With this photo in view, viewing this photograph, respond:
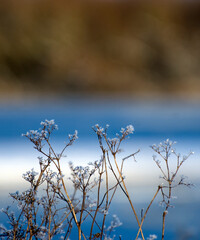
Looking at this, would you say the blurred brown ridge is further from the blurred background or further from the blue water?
the blue water

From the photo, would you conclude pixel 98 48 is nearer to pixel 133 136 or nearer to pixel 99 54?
pixel 99 54

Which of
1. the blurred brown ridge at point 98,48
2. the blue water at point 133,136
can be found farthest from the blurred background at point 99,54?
the blue water at point 133,136

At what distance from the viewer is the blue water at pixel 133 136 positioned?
2.40 metres

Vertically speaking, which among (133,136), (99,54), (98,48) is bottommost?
(133,136)

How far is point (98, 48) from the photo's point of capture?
14.5m

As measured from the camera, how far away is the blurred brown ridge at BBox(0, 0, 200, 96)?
1382cm

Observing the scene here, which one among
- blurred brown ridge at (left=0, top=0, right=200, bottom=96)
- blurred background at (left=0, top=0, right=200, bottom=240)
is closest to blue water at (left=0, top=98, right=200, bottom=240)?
blurred background at (left=0, top=0, right=200, bottom=240)

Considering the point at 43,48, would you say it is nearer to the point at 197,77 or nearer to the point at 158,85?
the point at 158,85

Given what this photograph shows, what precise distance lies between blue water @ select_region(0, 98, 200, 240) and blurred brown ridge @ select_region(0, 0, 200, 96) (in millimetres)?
1184

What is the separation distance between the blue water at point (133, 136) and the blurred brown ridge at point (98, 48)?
1184 mm

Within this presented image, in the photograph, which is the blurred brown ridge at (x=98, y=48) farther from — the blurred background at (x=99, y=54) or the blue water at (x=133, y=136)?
the blue water at (x=133, y=136)

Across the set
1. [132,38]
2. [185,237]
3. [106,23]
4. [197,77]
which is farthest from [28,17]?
[185,237]

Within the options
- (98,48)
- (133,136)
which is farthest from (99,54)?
(133,136)

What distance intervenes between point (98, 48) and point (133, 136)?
8.63 meters
